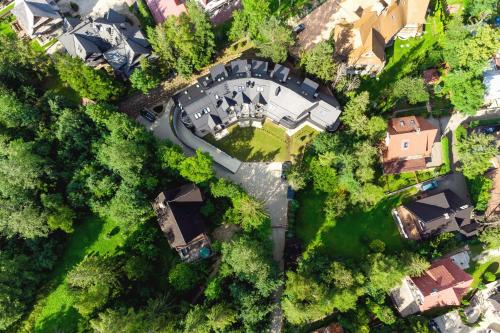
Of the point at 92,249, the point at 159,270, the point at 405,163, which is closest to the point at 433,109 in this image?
the point at 405,163

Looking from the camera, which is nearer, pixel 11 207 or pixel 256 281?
pixel 256 281

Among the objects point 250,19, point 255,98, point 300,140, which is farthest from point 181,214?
point 250,19

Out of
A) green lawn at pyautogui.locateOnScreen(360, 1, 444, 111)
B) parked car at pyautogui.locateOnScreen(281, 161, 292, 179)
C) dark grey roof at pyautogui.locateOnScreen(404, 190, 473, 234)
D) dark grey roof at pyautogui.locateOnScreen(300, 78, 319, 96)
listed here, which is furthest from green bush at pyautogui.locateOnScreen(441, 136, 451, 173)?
parked car at pyautogui.locateOnScreen(281, 161, 292, 179)

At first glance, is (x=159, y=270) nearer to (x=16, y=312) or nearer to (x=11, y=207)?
(x=16, y=312)

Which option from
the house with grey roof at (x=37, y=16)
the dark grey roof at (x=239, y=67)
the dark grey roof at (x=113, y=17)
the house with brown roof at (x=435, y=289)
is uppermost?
the house with grey roof at (x=37, y=16)

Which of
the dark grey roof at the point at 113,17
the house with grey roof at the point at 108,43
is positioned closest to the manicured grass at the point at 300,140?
the house with grey roof at the point at 108,43

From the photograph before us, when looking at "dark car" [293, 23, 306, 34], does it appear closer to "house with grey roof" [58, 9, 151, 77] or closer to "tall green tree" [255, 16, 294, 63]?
"tall green tree" [255, 16, 294, 63]

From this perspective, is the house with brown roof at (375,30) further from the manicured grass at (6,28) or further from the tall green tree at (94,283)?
the manicured grass at (6,28)
